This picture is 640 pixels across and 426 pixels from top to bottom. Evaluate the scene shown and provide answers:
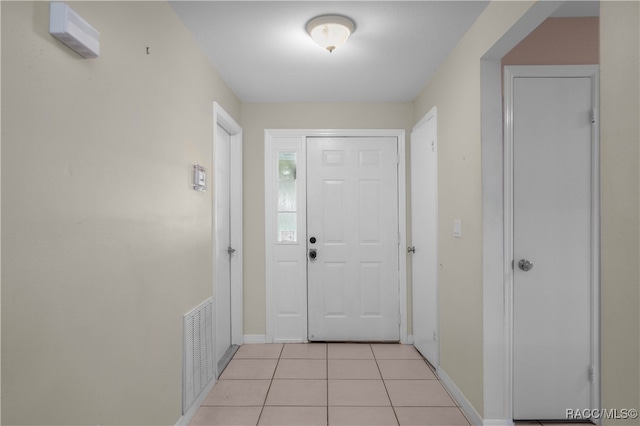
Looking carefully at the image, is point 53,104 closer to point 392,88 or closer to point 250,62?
point 250,62

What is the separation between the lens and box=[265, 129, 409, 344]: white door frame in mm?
3580

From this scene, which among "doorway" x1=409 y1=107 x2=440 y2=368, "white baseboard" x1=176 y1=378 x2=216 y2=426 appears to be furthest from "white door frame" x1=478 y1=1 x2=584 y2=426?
"white baseboard" x1=176 y1=378 x2=216 y2=426

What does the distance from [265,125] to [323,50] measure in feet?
4.36

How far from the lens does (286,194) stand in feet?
12.0

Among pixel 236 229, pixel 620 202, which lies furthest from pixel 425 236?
pixel 620 202

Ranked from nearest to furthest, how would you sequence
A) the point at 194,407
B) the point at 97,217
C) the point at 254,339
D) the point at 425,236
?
the point at 97,217
the point at 194,407
the point at 425,236
the point at 254,339

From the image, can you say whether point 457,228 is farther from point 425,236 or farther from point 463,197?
point 425,236

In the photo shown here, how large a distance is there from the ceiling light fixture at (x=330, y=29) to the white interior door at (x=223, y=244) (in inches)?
54.7

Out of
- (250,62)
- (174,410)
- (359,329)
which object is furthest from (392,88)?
(174,410)

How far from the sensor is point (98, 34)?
4.09ft

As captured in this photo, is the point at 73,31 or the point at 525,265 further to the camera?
the point at 525,265

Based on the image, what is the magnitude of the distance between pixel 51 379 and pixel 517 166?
246 cm

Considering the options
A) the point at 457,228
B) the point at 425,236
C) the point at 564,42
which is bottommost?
the point at 425,236

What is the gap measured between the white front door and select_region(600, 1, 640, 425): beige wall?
2494mm
